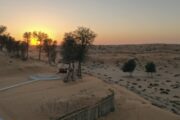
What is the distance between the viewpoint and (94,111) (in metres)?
24.5

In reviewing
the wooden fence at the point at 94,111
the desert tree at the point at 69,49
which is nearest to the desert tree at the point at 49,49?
the desert tree at the point at 69,49

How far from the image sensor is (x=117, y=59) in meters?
129

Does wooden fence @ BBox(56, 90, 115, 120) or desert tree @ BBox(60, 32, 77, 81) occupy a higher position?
desert tree @ BBox(60, 32, 77, 81)

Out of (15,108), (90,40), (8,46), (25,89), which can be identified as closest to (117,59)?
(8,46)

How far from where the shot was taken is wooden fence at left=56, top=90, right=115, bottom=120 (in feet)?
69.5

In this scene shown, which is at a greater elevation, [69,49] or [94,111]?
[69,49]

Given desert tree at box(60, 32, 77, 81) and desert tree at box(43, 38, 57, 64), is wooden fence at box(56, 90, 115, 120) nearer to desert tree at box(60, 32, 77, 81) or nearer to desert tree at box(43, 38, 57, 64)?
desert tree at box(60, 32, 77, 81)

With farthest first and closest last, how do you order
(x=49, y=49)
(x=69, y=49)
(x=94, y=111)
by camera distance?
(x=49, y=49)
(x=69, y=49)
(x=94, y=111)

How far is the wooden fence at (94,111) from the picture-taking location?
834 inches

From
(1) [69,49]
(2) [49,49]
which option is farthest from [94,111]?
(2) [49,49]

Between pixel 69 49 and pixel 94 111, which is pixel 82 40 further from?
pixel 94 111

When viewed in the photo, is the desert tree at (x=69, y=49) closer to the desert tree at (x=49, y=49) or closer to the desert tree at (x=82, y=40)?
the desert tree at (x=82, y=40)

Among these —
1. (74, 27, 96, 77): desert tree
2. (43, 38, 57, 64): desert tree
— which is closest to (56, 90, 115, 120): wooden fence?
(74, 27, 96, 77): desert tree

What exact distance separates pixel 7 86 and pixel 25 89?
193 inches
